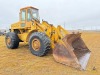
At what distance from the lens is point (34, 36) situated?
896 centimetres

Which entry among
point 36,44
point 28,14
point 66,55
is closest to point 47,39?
point 36,44

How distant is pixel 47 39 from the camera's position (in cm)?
854

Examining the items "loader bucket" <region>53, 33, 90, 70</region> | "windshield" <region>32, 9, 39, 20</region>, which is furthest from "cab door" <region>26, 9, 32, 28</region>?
"loader bucket" <region>53, 33, 90, 70</region>

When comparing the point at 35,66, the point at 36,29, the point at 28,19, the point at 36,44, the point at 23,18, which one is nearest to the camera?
the point at 35,66

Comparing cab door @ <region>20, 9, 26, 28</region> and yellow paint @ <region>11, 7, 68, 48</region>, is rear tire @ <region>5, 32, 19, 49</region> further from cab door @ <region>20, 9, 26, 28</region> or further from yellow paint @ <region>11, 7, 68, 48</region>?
cab door @ <region>20, 9, 26, 28</region>

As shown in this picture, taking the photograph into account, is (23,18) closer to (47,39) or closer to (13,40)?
(13,40)

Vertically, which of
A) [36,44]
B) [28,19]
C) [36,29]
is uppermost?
[28,19]

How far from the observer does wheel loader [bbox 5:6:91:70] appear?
7.46 meters

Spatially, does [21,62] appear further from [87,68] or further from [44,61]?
[87,68]

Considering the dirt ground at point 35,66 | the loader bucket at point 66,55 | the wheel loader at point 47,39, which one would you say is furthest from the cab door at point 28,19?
the loader bucket at point 66,55

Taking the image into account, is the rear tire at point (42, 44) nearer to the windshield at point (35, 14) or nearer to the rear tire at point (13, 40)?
the windshield at point (35, 14)

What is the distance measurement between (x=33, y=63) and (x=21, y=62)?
55cm

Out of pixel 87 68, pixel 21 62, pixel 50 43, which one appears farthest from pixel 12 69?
pixel 87 68

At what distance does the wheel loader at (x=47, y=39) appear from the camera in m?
7.46
